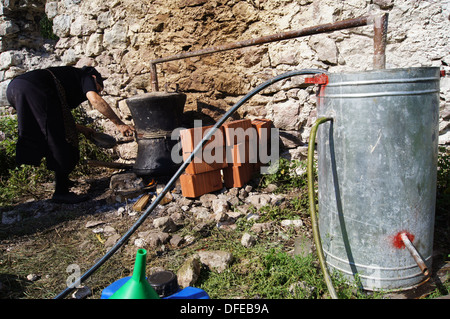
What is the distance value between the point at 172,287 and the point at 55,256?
4.54ft

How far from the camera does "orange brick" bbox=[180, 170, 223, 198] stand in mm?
3189

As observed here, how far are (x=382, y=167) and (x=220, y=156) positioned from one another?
1.77m

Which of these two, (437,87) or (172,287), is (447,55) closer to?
(437,87)

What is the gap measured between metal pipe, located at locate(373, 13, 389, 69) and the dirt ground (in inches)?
47.4

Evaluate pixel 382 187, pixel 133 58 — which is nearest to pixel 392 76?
pixel 382 187

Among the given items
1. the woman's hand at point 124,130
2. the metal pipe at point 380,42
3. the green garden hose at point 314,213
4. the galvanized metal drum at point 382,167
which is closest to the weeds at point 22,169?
the woman's hand at point 124,130

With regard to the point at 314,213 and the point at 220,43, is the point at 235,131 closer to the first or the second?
the point at 220,43

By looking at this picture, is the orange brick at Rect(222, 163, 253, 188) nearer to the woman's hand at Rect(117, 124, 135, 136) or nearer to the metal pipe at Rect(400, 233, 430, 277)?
the woman's hand at Rect(117, 124, 135, 136)

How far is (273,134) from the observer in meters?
3.63

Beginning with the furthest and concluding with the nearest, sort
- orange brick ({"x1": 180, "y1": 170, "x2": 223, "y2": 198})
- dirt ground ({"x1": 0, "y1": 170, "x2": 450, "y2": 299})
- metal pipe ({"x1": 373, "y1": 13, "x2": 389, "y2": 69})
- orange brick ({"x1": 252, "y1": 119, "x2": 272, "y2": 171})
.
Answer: orange brick ({"x1": 252, "y1": 119, "x2": 272, "y2": 171}), orange brick ({"x1": 180, "y1": 170, "x2": 223, "y2": 198}), dirt ground ({"x1": 0, "y1": 170, "x2": 450, "y2": 299}), metal pipe ({"x1": 373, "y1": 13, "x2": 389, "y2": 69})

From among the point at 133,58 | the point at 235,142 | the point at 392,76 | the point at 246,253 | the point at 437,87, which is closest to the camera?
the point at 392,76

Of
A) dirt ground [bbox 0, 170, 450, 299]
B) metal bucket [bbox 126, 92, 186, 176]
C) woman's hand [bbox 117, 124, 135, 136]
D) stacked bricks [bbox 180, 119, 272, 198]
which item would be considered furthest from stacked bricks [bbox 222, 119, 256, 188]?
woman's hand [bbox 117, 124, 135, 136]

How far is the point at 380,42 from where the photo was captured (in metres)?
1.93

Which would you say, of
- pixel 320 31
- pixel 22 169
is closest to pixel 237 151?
pixel 320 31
